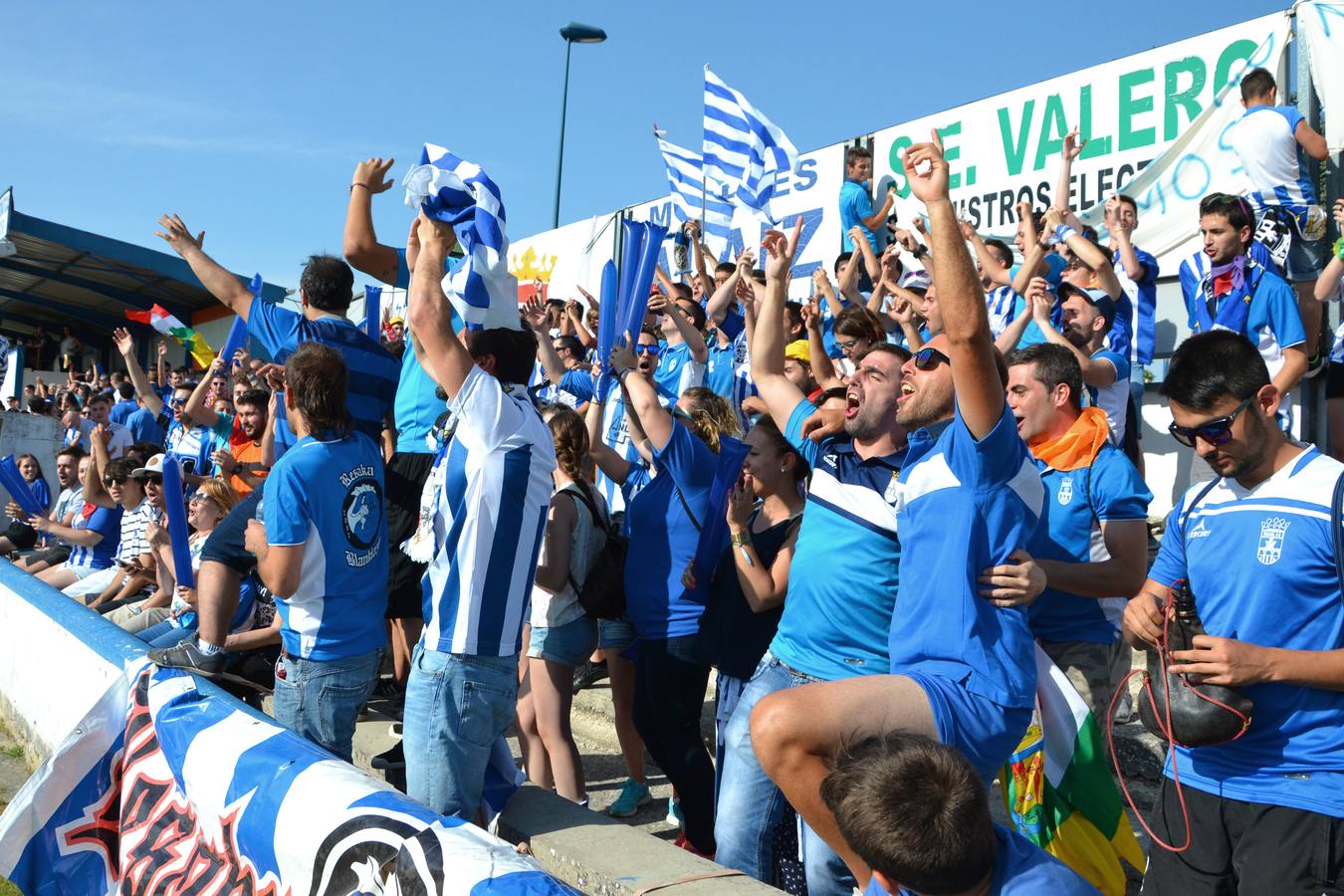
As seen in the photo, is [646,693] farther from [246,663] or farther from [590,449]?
[246,663]

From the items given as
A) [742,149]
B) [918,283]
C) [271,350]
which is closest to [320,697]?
[271,350]

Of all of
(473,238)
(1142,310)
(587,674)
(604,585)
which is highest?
(1142,310)

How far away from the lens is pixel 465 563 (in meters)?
3.62

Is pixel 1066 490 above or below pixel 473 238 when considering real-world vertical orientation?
below

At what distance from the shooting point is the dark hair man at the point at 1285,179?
7203 millimetres

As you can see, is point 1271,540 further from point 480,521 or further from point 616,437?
point 616,437

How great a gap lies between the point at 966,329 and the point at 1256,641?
1202mm

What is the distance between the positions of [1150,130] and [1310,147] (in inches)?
59.4

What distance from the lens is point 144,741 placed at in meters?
4.20

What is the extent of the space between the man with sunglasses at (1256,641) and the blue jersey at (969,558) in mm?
509

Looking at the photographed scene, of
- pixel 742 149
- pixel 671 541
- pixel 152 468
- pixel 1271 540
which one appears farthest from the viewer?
pixel 742 149

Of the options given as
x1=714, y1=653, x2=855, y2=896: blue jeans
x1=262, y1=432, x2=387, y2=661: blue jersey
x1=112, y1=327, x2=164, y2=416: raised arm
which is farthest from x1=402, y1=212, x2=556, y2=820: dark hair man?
x1=112, y1=327, x2=164, y2=416: raised arm

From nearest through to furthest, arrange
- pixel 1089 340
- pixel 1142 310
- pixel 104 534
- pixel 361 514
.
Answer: pixel 361 514
pixel 1089 340
pixel 1142 310
pixel 104 534

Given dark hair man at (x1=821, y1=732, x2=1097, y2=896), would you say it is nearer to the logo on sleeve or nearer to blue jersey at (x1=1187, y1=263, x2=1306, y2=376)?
the logo on sleeve
